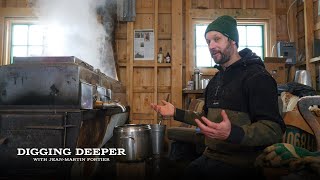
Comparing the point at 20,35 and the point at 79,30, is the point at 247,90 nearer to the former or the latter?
→ the point at 79,30

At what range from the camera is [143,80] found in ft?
15.9

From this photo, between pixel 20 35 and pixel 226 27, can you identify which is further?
pixel 20 35

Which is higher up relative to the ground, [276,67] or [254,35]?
[254,35]

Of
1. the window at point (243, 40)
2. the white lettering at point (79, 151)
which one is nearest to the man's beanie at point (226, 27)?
the white lettering at point (79, 151)

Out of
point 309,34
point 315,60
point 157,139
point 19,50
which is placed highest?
point 309,34

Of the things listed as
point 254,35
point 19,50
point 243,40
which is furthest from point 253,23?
point 19,50

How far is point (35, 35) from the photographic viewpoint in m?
4.98

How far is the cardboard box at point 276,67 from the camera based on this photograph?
4.24 meters

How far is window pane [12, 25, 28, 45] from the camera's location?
4926mm

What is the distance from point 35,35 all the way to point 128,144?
3379 mm

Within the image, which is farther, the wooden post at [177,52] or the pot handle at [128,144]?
the wooden post at [177,52]

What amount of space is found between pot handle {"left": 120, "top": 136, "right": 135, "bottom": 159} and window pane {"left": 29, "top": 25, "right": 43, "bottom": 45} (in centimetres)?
323

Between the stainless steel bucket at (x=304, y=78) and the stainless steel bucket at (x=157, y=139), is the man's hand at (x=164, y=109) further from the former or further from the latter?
the stainless steel bucket at (x=304, y=78)

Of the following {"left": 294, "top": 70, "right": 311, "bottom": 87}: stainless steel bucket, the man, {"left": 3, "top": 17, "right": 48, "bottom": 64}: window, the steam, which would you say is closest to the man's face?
the man
